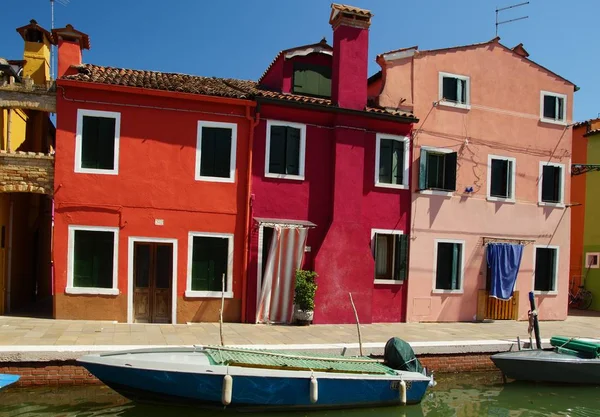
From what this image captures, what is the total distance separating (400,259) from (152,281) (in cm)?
663

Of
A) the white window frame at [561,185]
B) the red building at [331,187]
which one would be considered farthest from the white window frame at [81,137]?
the white window frame at [561,185]

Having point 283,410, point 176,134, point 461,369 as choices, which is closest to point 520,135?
point 461,369

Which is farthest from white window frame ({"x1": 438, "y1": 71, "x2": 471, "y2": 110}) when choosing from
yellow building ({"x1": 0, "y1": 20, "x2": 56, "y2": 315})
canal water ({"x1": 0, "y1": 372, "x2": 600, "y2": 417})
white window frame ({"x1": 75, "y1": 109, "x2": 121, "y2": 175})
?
yellow building ({"x1": 0, "y1": 20, "x2": 56, "y2": 315})

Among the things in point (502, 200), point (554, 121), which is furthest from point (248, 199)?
point (554, 121)

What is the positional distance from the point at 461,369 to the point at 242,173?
273 inches

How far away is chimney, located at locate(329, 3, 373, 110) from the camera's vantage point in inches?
593

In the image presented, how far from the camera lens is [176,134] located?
13.9 m

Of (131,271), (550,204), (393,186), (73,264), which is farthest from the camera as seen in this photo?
(550,204)

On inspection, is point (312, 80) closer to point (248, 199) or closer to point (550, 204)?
point (248, 199)

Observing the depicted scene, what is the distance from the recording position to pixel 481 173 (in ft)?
55.6

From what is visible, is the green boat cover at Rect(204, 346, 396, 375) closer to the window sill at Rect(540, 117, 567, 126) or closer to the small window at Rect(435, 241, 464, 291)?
the small window at Rect(435, 241, 464, 291)

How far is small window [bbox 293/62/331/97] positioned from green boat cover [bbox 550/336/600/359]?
28.4ft

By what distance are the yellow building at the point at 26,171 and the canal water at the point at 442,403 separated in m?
5.81

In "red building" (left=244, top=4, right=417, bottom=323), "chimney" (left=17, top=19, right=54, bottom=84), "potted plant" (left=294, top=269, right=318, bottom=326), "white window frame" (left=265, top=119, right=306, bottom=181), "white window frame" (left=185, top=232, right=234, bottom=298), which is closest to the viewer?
"white window frame" (left=185, top=232, right=234, bottom=298)
